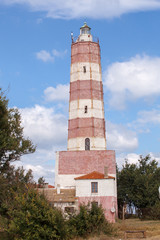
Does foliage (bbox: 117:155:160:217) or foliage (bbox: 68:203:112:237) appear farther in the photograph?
foliage (bbox: 117:155:160:217)

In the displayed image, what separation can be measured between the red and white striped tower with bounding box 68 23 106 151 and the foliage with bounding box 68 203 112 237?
17567mm

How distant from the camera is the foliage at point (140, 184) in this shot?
3869 centimetres

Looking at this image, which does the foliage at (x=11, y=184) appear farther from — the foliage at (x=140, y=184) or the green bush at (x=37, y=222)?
the foliage at (x=140, y=184)

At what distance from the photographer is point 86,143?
3541cm

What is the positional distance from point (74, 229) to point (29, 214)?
9.65 feet

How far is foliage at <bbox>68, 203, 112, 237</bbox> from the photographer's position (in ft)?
56.5

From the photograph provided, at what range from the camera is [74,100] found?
3719 cm

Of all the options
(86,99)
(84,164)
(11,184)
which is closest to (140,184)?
(84,164)

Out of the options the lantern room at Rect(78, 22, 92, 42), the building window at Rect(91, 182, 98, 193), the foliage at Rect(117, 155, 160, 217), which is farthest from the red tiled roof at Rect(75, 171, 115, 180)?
the lantern room at Rect(78, 22, 92, 42)

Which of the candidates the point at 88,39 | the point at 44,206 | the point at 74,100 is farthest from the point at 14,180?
the point at 88,39

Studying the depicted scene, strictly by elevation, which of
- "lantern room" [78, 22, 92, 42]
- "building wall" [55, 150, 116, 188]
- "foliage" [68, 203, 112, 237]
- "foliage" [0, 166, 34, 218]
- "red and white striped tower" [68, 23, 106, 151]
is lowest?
"foliage" [68, 203, 112, 237]

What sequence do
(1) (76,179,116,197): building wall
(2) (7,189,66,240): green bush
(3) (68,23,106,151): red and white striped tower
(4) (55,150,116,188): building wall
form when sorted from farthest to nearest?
(3) (68,23,106,151): red and white striped tower < (4) (55,150,116,188): building wall < (1) (76,179,116,197): building wall < (2) (7,189,66,240): green bush

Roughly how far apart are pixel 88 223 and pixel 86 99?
2110 centimetres

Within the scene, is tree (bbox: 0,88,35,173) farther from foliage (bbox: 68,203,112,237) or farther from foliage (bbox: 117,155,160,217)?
foliage (bbox: 117,155,160,217)
